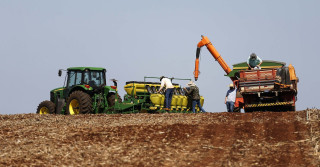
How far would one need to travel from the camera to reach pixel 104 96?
2300 cm

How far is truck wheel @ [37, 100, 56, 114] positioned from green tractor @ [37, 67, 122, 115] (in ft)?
2.74

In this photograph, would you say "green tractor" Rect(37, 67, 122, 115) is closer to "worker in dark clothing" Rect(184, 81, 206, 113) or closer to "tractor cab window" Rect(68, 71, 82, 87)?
"tractor cab window" Rect(68, 71, 82, 87)

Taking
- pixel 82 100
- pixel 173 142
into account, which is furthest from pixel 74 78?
pixel 173 142

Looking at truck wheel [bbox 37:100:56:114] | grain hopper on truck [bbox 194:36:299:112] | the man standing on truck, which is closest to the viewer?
grain hopper on truck [bbox 194:36:299:112]

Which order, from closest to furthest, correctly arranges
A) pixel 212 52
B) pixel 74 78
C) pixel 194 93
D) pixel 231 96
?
1. pixel 231 96
2. pixel 194 93
3. pixel 74 78
4. pixel 212 52

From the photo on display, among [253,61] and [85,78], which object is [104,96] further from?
[253,61]

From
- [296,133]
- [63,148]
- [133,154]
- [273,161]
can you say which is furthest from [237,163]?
[63,148]

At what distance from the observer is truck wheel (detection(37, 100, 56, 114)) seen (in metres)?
24.5

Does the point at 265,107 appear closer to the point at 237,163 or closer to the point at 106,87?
the point at 106,87

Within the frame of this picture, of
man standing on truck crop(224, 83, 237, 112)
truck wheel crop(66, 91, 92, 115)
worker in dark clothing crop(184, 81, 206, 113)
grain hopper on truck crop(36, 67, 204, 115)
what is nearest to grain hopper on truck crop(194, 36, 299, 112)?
man standing on truck crop(224, 83, 237, 112)

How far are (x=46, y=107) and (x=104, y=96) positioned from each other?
3746 millimetres

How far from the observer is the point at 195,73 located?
88.7 feet

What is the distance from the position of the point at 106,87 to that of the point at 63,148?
10541mm

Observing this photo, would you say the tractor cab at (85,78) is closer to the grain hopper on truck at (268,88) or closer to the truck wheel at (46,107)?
the truck wheel at (46,107)
